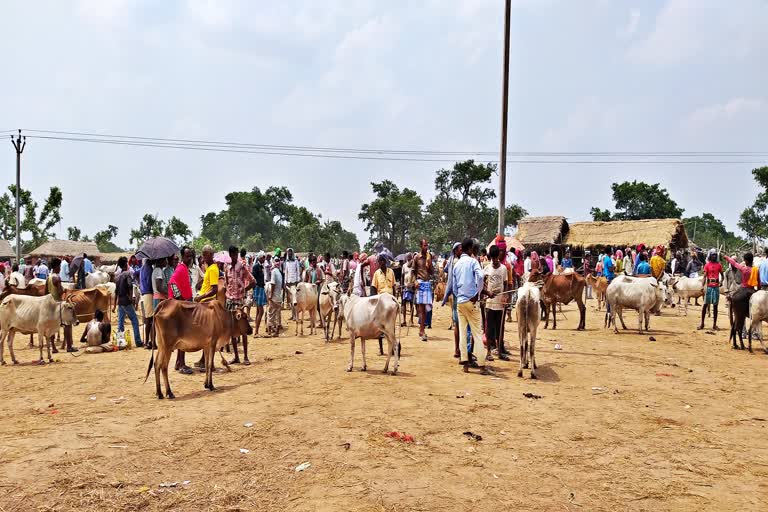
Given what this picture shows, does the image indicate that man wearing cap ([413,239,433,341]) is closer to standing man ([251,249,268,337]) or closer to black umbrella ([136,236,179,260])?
standing man ([251,249,268,337])

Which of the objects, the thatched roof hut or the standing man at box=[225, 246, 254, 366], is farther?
the thatched roof hut

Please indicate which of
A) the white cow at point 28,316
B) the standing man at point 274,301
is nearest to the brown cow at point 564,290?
the standing man at point 274,301

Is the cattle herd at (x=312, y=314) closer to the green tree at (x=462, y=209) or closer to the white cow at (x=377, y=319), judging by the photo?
the white cow at (x=377, y=319)

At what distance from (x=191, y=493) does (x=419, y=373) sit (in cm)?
553

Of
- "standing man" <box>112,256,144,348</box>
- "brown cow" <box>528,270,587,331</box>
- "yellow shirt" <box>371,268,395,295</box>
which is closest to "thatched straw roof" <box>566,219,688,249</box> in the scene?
"brown cow" <box>528,270,587,331</box>

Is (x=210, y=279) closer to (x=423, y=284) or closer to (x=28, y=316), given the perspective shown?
(x=28, y=316)

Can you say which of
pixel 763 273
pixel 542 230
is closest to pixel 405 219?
pixel 542 230

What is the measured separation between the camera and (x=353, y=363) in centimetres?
1078

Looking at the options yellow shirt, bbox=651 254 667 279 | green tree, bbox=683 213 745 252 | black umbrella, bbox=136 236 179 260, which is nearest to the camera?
black umbrella, bbox=136 236 179 260

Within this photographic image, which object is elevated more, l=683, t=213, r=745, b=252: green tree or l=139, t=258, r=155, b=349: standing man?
l=683, t=213, r=745, b=252: green tree

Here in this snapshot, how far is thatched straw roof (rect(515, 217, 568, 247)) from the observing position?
36844 mm

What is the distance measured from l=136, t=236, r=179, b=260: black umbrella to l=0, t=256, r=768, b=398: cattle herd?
6.66ft

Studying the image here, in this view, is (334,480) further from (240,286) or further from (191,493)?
(240,286)

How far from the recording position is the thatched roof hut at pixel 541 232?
36781mm
